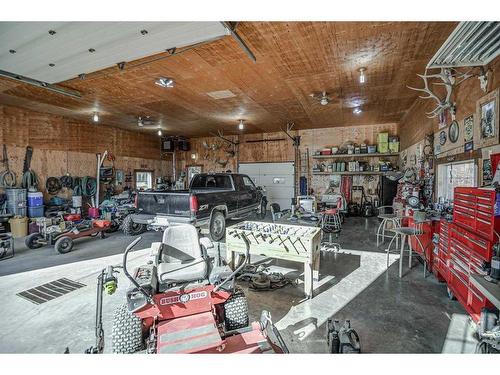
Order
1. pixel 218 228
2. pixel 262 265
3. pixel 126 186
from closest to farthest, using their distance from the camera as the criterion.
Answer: pixel 262 265 < pixel 218 228 < pixel 126 186

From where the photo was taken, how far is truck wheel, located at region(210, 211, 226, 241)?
569cm

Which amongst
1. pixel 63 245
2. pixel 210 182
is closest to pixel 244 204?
pixel 210 182

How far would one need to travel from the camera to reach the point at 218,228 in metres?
5.95

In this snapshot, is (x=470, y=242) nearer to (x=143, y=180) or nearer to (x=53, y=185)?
(x=53, y=185)

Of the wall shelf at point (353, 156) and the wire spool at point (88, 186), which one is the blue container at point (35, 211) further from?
the wall shelf at point (353, 156)

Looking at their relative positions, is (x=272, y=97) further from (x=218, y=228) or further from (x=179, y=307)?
(x=179, y=307)

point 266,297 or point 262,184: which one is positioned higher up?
point 262,184

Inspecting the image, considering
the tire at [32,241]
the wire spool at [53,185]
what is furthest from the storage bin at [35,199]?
the tire at [32,241]

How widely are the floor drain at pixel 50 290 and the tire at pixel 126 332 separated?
1.83m

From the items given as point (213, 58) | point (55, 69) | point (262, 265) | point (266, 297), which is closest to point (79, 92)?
point (55, 69)

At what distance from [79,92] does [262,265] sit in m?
5.49

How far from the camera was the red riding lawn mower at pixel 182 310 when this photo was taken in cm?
189
